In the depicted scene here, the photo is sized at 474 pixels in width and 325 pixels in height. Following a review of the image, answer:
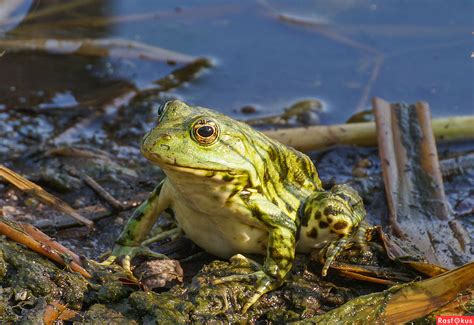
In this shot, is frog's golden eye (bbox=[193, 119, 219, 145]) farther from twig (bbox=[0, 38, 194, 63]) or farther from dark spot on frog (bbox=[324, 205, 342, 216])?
twig (bbox=[0, 38, 194, 63])

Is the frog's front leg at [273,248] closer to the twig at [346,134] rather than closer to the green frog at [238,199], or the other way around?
the green frog at [238,199]

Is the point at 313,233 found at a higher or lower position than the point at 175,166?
lower

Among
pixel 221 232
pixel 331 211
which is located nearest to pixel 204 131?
pixel 221 232

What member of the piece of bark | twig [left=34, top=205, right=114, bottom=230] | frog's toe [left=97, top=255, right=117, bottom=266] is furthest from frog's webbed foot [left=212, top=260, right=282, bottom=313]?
twig [left=34, top=205, right=114, bottom=230]

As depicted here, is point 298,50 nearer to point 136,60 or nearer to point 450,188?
point 136,60

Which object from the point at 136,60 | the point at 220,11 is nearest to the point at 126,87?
the point at 136,60

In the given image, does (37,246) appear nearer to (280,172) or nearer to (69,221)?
(69,221)

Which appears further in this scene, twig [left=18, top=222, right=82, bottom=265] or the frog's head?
twig [left=18, top=222, right=82, bottom=265]
